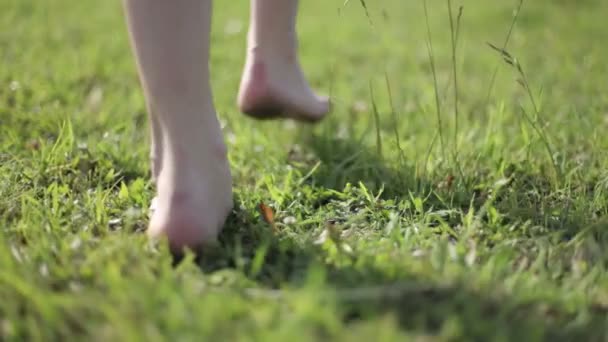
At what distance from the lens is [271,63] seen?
1763 millimetres

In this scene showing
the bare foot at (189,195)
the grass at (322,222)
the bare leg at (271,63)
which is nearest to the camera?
the grass at (322,222)

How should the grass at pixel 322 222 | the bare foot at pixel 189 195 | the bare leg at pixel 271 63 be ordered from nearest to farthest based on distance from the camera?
the grass at pixel 322 222, the bare foot at pixel 189 195, the bare leg at pixel 271 63

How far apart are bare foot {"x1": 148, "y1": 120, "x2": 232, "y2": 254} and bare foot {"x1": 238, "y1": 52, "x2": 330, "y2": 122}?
0.51m

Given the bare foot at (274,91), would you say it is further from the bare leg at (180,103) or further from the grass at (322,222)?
the bare leg at (180,103)

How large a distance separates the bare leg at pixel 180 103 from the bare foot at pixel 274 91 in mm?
513

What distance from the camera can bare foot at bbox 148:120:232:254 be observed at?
116cm

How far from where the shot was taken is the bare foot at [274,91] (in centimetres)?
174

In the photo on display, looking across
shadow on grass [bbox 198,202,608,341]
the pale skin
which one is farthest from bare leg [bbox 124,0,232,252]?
shadow on grass [bbox 198,202,608,341]

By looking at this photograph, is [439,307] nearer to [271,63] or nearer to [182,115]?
[182,115]

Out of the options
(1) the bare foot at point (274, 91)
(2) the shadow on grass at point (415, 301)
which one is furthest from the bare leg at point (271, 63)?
(2) the shadow on grass at point (415, 301)

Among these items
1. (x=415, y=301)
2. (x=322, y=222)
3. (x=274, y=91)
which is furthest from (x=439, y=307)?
(x=274, y=91)

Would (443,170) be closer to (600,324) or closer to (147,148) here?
(600,324)

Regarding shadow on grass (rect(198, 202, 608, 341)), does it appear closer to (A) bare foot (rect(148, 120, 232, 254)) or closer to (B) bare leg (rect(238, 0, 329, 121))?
(A) bare foot (rect(148, 120, 232, 254))

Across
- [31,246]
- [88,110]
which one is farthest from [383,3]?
[31,246]
